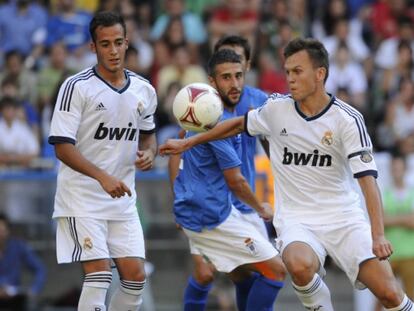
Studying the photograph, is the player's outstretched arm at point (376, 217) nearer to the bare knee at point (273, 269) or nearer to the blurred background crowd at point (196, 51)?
the bare knee at point (273, 269)

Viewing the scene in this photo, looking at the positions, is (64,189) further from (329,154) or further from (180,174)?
(329,154)

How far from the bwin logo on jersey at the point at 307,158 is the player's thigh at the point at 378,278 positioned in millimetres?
866

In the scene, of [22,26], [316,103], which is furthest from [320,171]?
[22,26]

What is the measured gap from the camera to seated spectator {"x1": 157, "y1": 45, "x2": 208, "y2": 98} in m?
17.3

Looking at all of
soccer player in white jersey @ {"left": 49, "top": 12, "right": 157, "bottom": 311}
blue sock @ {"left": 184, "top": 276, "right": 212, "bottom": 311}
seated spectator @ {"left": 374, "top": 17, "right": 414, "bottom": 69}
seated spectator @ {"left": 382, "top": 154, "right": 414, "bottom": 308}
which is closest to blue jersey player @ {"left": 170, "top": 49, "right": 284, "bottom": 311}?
blue sock @ {"left": 184, "top": 276, "right": 212, "bottom": 311}

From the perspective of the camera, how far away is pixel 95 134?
10180mm

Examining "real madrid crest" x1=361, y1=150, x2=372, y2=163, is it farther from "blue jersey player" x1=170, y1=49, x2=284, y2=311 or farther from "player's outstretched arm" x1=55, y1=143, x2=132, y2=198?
"player's outstretched arm" x1=55, y1=143, x2=132, y2=198

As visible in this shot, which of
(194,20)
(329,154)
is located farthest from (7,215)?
(329,154)

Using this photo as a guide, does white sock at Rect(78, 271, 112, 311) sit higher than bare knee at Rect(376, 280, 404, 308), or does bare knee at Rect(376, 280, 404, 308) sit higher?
bare knee at Rect(376, 280, 404, 308)

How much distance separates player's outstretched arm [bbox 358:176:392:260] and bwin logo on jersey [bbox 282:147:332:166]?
38 centimetres

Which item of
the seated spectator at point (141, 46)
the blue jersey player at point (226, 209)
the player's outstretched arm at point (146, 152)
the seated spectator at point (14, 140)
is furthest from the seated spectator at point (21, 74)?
the player's outstretched arm at point (146, 152)

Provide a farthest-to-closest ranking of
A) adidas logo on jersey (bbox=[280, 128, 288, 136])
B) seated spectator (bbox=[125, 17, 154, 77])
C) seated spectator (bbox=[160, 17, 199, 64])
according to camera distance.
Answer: seated spectator (bbox=[160, 17, 199, 64]), seated spectator (bbox=[125, 17, 154, 77]), adidas logo on jersey (bbox=[280, 128, 288, 136])

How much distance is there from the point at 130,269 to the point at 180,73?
24.9 ft

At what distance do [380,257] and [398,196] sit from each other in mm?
6250
